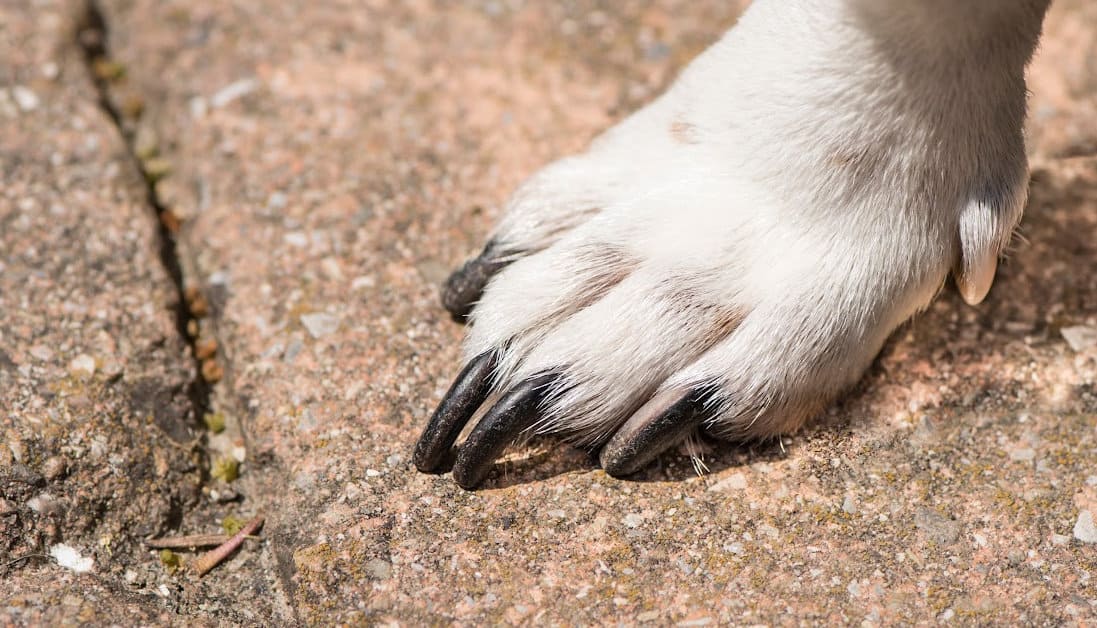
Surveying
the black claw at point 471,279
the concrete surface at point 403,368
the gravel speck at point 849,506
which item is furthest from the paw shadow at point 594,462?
the black claw at point 471,279

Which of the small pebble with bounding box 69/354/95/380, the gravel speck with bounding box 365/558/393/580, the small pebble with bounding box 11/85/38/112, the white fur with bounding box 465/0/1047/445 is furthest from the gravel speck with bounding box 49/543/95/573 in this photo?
the small pebble with bounding box 11/85/38/112

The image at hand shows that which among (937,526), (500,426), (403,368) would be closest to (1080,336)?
(937,526)

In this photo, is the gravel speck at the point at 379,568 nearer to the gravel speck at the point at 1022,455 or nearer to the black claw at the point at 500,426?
the black claw at the point at 500,426

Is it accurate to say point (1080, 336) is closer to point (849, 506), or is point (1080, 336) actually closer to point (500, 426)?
point (849, 506)

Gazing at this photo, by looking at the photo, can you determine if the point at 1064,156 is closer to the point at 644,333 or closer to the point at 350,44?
the point at 644,333

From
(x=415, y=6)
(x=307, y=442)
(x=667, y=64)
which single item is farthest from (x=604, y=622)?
(x=415, y=6)

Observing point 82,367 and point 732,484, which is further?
point 82,367

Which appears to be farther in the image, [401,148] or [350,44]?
[350,44]
